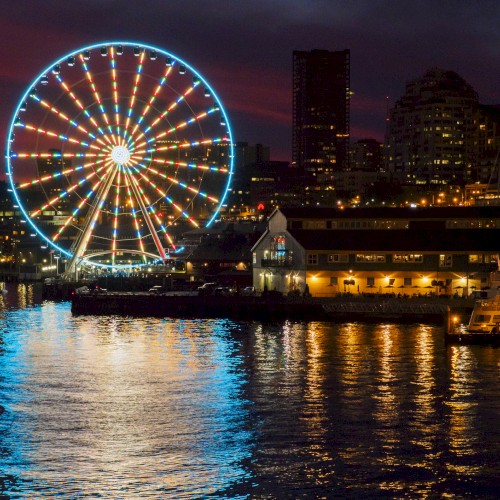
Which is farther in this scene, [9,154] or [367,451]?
[9,154]

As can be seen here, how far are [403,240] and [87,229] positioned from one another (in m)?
23.8

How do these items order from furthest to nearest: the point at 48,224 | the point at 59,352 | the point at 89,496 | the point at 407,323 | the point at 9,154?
the point at 48,224, the point at 9,154, the point at 407,323, the point at 59,352, the point at 89,496

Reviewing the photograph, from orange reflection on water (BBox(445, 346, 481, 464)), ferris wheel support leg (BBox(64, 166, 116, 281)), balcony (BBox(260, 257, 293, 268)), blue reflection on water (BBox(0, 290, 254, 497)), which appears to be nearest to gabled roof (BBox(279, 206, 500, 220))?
balcony (BBox(260, 257, 293, 268))

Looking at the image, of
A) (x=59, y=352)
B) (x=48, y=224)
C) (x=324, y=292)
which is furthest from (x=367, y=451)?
(x=48, y=224)

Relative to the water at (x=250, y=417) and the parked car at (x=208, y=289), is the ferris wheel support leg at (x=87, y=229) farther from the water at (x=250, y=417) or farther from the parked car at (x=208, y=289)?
the water at (x=250, y=417)

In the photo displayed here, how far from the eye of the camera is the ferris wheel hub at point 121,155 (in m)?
75.5

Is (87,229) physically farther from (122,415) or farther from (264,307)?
(122,415)

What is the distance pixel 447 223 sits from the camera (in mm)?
78188

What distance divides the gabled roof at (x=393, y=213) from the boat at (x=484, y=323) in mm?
21970

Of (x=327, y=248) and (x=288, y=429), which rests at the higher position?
(x=327, y=248)

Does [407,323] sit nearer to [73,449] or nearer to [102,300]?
[102,300]

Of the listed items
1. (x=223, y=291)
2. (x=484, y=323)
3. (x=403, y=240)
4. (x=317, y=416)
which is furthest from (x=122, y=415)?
(x=223, y=291)

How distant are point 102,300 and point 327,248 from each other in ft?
48.3

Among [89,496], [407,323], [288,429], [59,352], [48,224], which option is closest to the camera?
[89,496]
